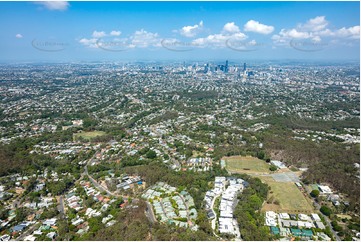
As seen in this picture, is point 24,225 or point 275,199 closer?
point 24,225

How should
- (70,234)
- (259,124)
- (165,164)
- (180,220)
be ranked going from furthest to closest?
(259,124), (165,164), (180,220), (70,234)

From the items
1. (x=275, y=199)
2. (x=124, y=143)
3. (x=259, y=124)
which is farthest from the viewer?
(x=259, y=124)

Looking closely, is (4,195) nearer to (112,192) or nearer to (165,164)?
(112,192)

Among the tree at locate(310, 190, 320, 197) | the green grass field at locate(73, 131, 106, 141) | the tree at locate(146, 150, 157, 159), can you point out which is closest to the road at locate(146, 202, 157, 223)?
the tree at locate(146, 150, 157, 159)

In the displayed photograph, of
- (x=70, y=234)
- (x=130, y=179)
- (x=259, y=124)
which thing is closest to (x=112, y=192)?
(x=130, y=179)

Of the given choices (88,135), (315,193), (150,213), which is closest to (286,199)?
(315,193)

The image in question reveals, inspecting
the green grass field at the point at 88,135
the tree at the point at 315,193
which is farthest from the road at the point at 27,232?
the tree at the point at 315,193
